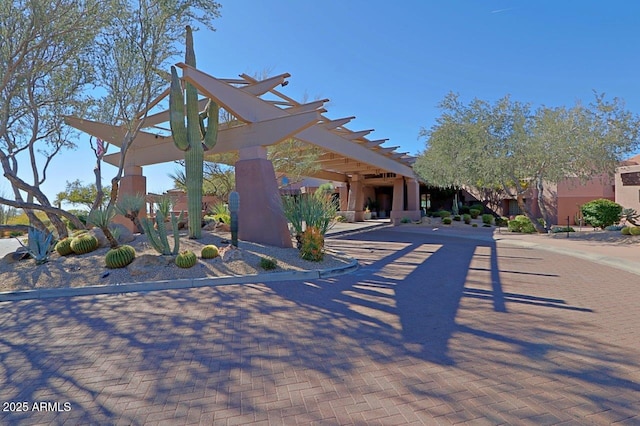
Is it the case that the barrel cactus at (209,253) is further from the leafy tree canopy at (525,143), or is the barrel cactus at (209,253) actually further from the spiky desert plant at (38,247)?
the leafy tree canopy at (525,143)

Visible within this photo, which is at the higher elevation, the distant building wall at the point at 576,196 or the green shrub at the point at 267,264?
the distant building wall at the point at 576,196

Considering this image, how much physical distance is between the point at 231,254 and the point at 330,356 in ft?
18.7

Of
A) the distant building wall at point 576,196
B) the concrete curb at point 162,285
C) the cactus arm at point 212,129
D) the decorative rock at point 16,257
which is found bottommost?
the concrete curb at point 162,285

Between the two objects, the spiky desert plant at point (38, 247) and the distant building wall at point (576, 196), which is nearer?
the spiky desert plant at point (38, 247)

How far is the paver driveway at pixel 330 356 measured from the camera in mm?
2855

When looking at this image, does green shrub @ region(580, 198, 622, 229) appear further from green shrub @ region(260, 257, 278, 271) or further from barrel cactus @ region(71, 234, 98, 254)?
barrel cactus @ region(71, 234, 98, 254)

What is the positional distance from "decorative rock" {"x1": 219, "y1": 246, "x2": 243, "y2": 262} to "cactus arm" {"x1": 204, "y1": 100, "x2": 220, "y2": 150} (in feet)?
14.2

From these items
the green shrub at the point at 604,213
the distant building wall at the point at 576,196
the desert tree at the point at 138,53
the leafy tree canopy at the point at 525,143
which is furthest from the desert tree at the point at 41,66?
the distant building wall at the point at 576,196

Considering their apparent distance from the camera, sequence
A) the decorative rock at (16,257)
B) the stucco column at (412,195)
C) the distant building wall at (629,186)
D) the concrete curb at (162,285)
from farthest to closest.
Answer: the stucco column at (412,195), the distant building wall at (629,186), the decorative rock at (16,257), the concrete curb at (162,285)

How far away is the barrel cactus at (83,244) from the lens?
9484 millimetres

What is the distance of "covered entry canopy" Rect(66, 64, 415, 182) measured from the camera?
1073 cm

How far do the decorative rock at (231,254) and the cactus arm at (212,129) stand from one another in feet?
14.2

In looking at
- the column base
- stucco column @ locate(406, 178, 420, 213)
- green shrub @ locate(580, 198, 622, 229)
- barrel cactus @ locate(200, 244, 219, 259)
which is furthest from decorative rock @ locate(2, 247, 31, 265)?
green shrub @ locate(580, 198, 622, 229)

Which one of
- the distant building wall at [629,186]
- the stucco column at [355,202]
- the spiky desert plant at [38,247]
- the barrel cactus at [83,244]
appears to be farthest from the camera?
the stucco column at [355,202]
